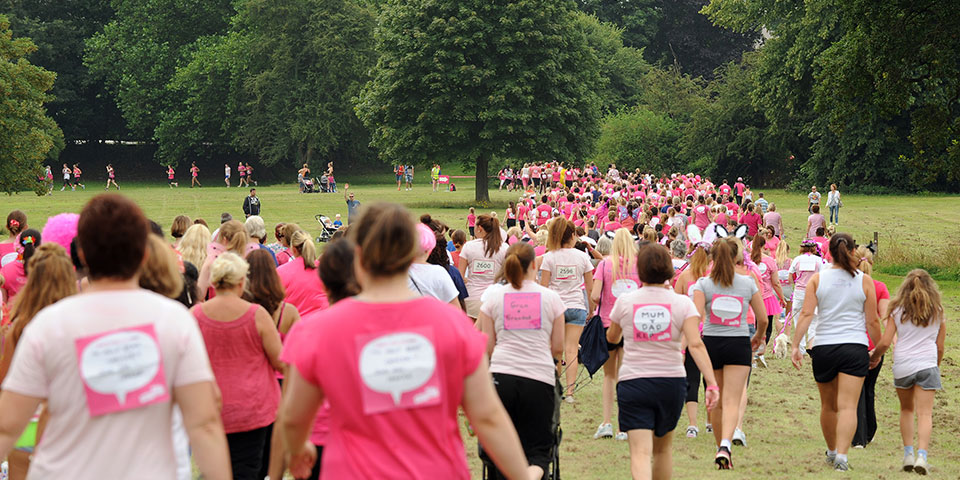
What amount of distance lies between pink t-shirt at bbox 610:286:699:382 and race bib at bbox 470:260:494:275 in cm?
423

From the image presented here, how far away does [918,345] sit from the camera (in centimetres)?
812

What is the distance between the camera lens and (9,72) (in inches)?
1347

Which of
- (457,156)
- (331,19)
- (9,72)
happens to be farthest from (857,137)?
(9,72)

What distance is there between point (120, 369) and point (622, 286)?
6784 millimetres

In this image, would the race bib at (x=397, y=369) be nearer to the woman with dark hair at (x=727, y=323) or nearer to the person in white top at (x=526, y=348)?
the person in white top at (x=526, y=348)

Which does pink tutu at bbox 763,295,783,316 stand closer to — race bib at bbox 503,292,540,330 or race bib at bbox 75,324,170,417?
race bib at bbox 503,292,540,330

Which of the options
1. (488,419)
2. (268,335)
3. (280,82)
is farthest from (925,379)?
(280,82)

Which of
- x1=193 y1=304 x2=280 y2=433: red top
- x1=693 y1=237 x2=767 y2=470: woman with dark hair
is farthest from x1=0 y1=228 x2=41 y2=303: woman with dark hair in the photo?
x1=693 y1=237 x2=767 y2=470: woman with dark hair

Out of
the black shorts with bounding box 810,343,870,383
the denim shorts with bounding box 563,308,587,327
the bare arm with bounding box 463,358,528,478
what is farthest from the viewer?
the denim shorts with bounding box 563,308,587,327

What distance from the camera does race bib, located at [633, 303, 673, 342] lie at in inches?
258

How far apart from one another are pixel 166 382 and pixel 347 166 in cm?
6966

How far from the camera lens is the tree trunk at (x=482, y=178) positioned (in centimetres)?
4541

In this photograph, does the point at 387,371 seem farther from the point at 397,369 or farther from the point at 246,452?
the point at 246,452

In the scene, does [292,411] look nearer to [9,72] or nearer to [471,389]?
[471,389]
